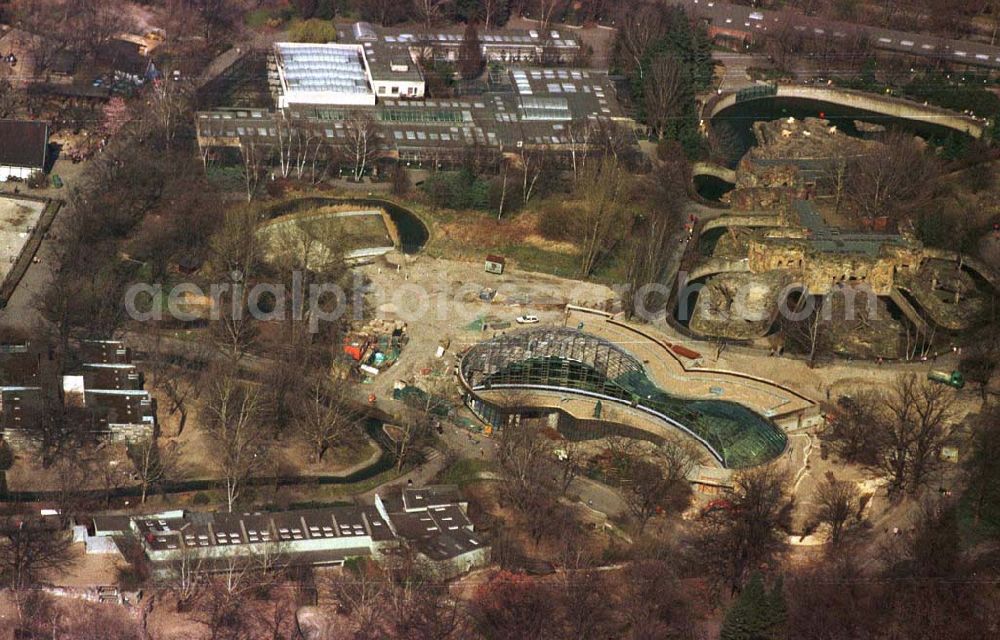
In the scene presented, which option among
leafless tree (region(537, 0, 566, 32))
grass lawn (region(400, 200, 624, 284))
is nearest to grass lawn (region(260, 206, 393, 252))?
grass lawn (region(400, 200, 624, 284))

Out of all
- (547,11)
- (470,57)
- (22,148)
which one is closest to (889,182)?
(470,57)

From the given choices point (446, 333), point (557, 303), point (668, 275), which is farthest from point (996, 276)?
point (446, 333)

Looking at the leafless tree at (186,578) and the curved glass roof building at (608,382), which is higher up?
the curved glass roof building at (608,382)

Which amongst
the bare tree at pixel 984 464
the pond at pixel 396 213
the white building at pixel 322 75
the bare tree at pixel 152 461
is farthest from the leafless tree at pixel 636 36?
the bare tree at pixel 152 461

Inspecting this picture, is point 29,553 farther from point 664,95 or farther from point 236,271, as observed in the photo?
point 664,95

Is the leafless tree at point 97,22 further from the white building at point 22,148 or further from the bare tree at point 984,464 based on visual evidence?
the bare tree at point 984,464

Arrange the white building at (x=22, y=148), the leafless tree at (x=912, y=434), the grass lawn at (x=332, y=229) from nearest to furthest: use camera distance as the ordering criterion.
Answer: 1. the leafless tree at (x=912, y=434)
2. the grass lawn at (x=332, y=229)
3. the white building at (x=22, y=148)

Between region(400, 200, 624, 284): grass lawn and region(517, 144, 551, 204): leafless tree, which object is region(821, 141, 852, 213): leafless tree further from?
region(517, 144, 551, 204): leafless tree
